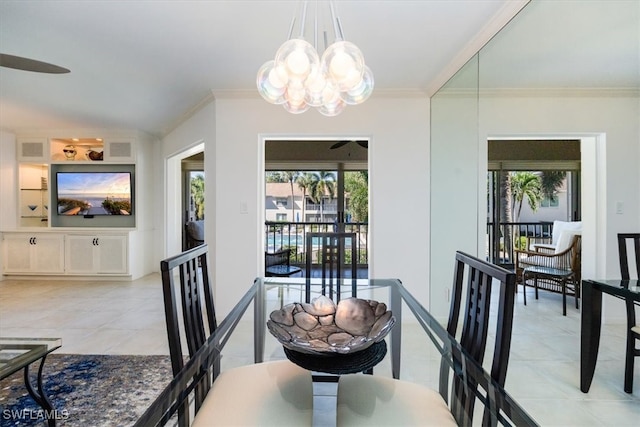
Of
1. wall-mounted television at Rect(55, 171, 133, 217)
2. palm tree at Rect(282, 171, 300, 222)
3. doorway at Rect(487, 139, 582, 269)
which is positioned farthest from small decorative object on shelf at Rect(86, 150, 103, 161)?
doorway at Rect(487, 139, 582, 269)

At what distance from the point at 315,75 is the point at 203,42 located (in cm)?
129

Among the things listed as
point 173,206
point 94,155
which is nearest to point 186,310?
point 173,206

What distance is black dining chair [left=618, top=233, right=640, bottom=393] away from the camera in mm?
1600

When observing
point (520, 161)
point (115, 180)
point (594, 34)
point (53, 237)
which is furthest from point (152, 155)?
point (594, 34)

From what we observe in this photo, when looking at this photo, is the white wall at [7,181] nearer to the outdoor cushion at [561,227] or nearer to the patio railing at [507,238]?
the patio railing at [507,238]

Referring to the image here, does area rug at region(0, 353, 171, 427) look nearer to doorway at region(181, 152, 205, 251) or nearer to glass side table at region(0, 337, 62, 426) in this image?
glass side table at region(0, 337, 62, 426)

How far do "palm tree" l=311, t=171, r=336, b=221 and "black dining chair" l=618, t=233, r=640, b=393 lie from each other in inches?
175

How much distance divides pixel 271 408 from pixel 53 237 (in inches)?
216

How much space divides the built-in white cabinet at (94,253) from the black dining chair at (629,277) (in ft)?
18.7

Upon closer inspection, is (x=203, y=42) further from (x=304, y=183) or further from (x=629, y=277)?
(x=304, y=183)

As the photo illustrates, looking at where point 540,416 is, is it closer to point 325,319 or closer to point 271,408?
point 325,319

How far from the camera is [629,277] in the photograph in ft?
5.62

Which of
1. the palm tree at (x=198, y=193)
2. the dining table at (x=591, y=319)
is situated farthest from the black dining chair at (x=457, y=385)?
the palm tree at (x=198, y=193)

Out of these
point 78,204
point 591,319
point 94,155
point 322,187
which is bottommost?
point 591,319
